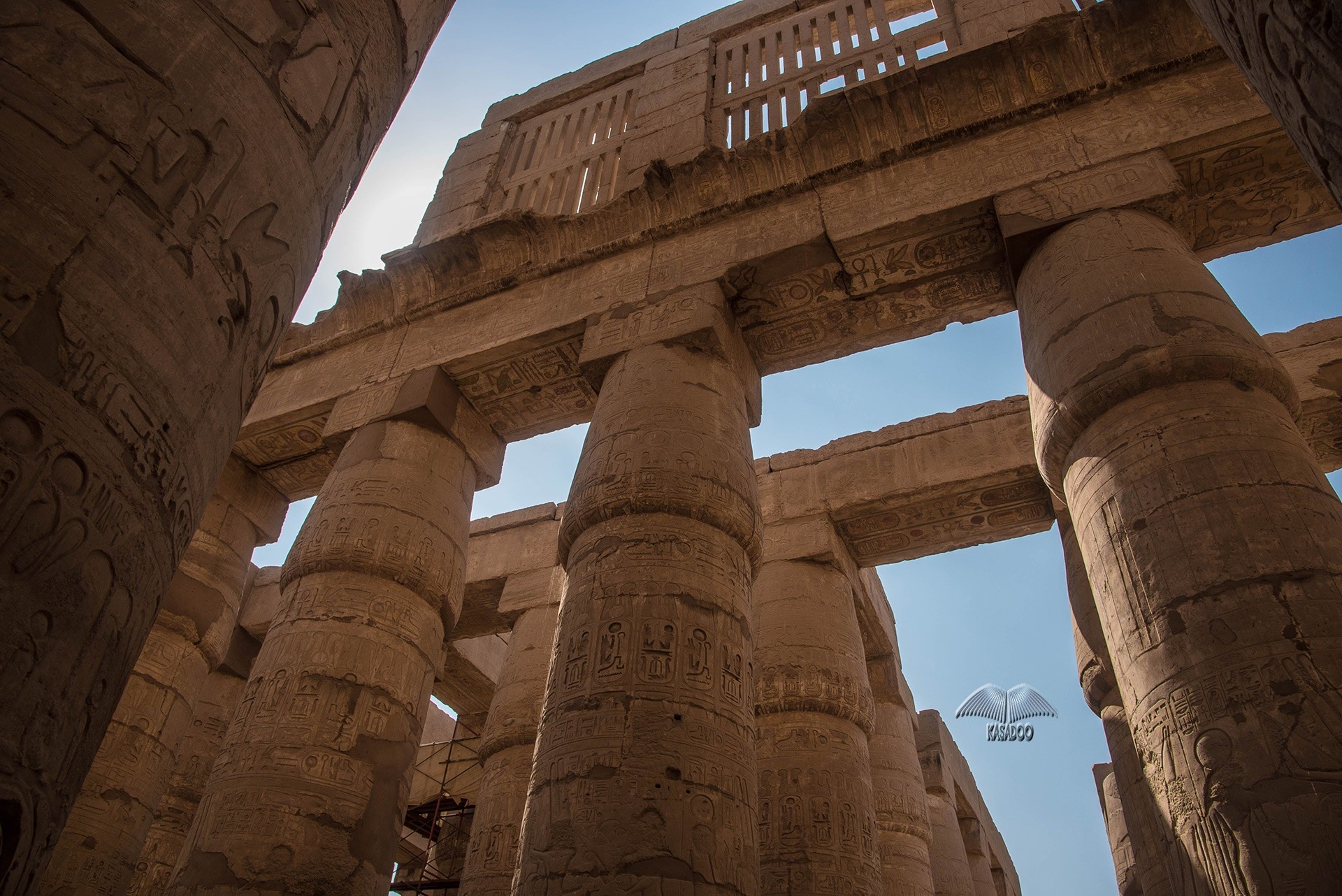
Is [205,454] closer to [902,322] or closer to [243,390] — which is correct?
[243,390]

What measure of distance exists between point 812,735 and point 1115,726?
2224 mm

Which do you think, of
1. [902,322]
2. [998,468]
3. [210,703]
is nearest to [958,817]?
[998,468]

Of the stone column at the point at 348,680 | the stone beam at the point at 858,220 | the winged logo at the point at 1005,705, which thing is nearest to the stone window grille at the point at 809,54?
the stone beam at the point at 858,220

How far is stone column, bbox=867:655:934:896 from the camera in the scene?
822cm

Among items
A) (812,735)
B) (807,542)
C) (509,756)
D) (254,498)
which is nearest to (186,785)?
(254,498)

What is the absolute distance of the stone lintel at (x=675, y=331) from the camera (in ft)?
20.2

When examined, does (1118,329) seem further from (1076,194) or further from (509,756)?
(509,756)

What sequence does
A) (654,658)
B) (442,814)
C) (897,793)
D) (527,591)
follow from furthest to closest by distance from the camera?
(442,814)
(527,591)
(897,793)
(654,658)

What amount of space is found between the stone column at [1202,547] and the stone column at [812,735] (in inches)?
119

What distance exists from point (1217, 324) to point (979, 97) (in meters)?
2.84

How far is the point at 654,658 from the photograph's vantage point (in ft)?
13.9

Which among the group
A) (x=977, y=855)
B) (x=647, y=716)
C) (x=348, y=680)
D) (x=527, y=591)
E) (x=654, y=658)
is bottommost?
(x=647, y=716)

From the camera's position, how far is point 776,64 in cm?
830

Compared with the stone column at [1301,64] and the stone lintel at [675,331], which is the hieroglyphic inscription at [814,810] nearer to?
the stone lintel at [675,331]
